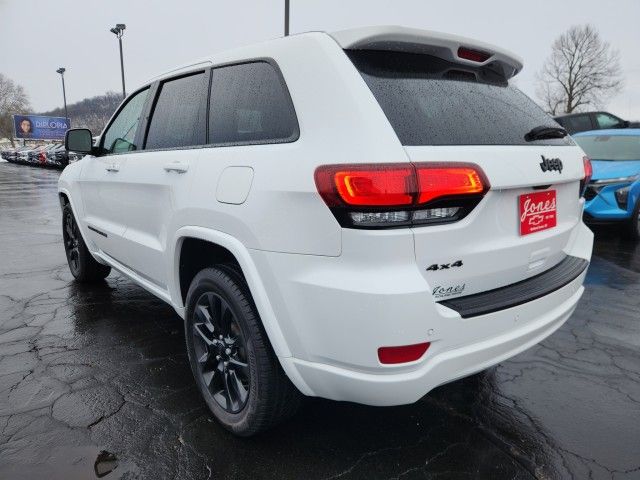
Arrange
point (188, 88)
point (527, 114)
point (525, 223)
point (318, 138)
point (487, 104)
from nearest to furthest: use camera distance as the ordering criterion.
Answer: point (318, 138), point (525, 223), point (487, 104), point (527, 114), point (188, 88)

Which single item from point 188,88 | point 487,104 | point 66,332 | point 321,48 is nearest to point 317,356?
point 321,48

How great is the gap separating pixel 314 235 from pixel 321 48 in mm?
764

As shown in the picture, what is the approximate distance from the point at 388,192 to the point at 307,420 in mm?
1345

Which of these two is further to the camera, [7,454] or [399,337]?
[7,454]

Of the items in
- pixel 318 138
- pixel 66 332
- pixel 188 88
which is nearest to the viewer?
pixel 318 138

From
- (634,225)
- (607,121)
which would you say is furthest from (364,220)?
(607,121)

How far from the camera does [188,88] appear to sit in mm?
2775

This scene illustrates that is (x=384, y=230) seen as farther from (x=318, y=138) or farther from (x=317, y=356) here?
(x=317, y=356)

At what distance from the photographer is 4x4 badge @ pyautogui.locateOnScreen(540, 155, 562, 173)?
2062 millimetres

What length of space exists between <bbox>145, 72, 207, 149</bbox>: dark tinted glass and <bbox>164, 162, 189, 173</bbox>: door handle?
0.52 feet

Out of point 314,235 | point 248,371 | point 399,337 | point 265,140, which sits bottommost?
point 248,371

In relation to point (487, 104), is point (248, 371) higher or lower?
lower

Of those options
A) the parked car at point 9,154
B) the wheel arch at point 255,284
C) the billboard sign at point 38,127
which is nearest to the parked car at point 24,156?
the parked car at point 9,154

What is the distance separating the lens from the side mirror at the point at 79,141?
142 inches
